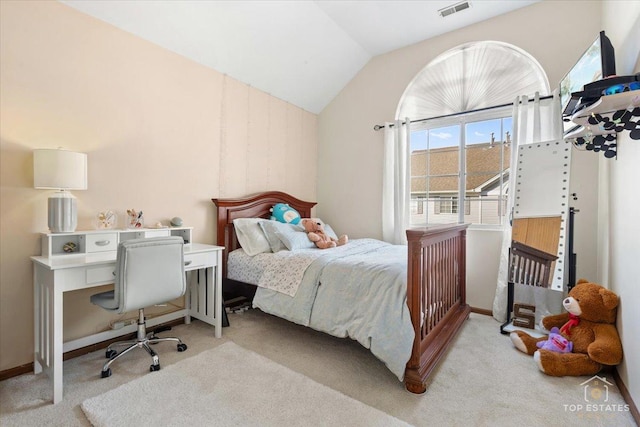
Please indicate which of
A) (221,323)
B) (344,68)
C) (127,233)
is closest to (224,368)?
(221,323)

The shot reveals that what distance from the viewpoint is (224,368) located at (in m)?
1.97

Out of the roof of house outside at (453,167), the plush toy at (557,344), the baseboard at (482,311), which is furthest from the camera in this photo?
the roof of house outside at (453,167)

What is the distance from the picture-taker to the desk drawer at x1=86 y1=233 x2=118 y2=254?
6.89 feet

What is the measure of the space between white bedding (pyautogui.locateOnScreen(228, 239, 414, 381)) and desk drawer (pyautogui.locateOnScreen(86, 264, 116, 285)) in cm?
109

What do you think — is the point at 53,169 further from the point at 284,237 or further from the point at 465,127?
the point at 465,127

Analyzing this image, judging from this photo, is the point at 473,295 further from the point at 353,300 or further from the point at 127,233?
the point at 127,233

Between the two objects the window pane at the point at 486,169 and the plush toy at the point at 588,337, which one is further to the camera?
the window pane at the point at 486,169

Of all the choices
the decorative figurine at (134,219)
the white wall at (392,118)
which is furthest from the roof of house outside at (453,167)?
the decorative figurine at (134,219)

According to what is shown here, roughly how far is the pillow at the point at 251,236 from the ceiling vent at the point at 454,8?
2.87 metres

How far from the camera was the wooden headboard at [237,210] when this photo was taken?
121 inches

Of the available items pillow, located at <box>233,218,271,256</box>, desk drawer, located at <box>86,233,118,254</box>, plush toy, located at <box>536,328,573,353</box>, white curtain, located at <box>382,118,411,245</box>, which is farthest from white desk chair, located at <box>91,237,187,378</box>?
plush toy, located at <box>536,328,573,353</box>

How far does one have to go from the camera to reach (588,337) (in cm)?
194

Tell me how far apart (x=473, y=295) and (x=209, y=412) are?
2.77 m

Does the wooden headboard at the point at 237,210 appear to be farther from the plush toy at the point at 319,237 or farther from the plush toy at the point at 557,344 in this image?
the plush toy at the point at 557,344
